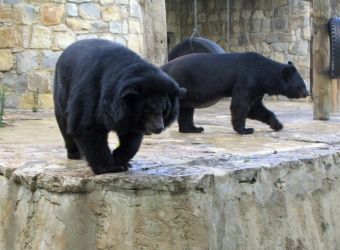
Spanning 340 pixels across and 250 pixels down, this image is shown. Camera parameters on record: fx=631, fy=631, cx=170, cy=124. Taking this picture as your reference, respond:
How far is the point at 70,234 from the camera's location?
3.62m

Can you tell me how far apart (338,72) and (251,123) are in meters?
1.11

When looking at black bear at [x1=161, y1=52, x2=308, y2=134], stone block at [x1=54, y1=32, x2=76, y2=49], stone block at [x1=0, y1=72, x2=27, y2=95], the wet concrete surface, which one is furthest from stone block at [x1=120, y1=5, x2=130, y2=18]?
black bear at [x1=161, y1=52, x2=308, y2=134]


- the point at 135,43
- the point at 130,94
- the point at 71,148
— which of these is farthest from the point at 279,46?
the point at 130,94

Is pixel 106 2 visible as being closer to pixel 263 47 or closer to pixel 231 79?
pixel 231 79

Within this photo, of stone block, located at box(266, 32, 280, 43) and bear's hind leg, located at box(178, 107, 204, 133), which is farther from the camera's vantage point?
stone block, located at box(266, 32, 280, 43)

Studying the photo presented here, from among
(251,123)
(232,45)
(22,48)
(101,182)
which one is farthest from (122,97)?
(232,45)

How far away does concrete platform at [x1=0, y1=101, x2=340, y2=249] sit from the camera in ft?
11.1

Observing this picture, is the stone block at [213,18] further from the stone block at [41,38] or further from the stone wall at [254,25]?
the stone block at [41,38]

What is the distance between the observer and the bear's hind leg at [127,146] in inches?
138

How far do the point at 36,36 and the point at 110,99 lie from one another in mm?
5664

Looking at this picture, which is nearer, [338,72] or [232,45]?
[338,72]

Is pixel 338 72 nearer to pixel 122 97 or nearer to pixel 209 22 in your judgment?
pixel 122 97

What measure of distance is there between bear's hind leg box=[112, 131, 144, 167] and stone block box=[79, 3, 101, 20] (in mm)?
5341

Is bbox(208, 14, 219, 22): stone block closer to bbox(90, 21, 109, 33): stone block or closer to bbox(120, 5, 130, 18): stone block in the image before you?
bbox(120, 5, 130, 18): stone block
